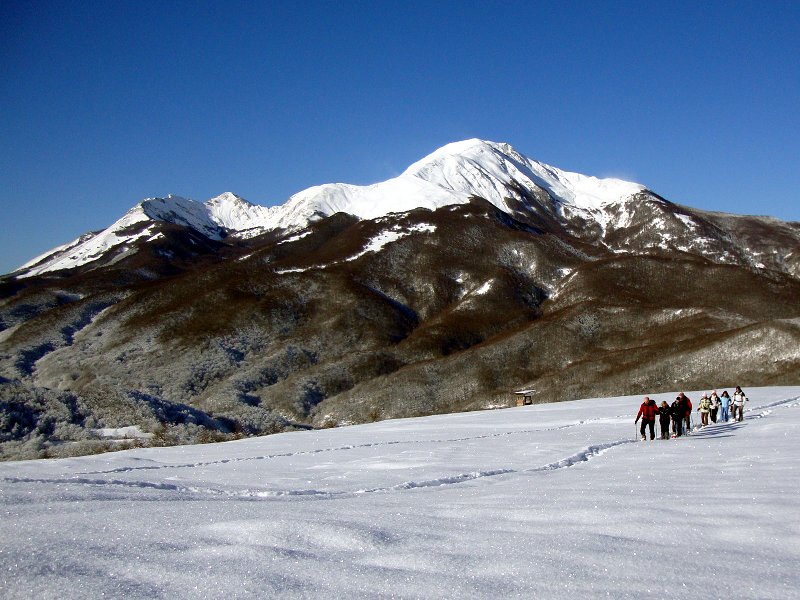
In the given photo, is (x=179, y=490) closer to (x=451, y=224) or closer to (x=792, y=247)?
(x=451, y=224)

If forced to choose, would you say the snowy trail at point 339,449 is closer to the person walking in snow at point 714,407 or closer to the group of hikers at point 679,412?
the person walking in snow at point 714,407

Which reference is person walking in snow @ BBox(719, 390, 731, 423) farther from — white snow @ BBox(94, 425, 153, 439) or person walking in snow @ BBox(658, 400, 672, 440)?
white snow @ BBox(94, 425, 153, 439)

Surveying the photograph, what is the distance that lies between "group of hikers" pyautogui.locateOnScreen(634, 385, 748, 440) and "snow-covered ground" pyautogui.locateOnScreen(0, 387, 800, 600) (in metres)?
6.24

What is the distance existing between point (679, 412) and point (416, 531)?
18.7 m

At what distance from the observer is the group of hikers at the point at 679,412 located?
73.7ft

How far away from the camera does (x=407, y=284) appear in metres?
127

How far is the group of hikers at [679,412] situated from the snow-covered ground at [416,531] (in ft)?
20.5

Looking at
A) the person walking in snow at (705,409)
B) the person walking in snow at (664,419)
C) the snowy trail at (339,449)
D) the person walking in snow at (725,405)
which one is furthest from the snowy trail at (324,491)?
Answer: the person walking in snow at (725,405)

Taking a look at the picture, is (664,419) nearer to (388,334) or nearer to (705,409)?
(705,409)

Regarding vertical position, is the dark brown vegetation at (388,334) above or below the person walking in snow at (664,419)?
above

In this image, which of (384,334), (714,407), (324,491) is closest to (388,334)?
(384,334)

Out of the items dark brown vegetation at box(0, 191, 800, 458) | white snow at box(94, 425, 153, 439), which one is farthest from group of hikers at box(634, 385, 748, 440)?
white snow at box(94, 425, 153, 439)

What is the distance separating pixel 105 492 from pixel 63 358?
100694 mm

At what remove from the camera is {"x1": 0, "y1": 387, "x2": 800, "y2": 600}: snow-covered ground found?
18.9ft
